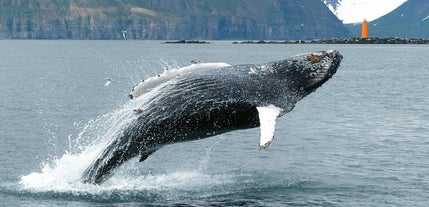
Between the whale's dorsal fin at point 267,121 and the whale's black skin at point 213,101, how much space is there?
334 mm

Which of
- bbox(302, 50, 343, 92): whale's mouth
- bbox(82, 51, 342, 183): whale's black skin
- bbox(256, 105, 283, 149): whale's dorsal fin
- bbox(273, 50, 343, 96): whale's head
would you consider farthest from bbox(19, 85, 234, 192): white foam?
bbox(302, 50, 343, 92): whale's mouth

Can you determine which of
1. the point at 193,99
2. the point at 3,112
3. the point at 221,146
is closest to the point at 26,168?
the point at 221,146

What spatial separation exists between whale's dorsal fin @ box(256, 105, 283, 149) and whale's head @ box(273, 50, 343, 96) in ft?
3.05

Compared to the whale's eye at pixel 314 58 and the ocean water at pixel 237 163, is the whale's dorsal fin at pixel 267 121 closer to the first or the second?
the whale's eye at pixel 314 58

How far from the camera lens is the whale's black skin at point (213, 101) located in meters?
14.0

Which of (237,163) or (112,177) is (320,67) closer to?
(112,177)

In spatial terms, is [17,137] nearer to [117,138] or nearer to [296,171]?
[296,171]

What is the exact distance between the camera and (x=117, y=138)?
1447 cm

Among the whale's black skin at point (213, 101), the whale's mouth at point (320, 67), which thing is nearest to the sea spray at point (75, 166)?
the whale's black skin at point (213, 101)

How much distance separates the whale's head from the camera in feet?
47.7

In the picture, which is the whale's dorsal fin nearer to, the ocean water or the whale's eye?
the whale's eye

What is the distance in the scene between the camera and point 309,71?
14.6 meters

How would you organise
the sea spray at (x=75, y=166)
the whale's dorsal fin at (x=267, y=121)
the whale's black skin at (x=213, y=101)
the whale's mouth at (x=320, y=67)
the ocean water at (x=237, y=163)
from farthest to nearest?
1. the ocean water at (x=237, y=163)
2. the sea spray at (x=75, y=166)
3. the whale's mouth at (x=320, y=67)
4. the whale's black skin at (x=213, y=101)
5. the whale's dorsal fin at (x=267, y=121)

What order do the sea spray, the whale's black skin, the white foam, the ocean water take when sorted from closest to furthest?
the whale's black skin → the sea spray → the white foam → the ocean water
